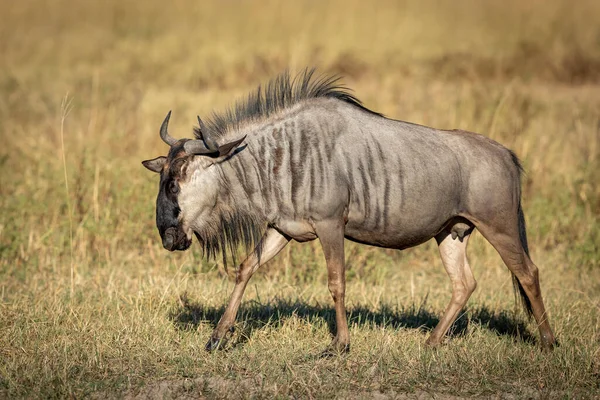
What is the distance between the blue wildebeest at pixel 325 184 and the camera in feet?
17.4

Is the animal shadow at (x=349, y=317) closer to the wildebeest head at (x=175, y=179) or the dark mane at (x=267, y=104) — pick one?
the wildebeest head at (x=175, y=179)

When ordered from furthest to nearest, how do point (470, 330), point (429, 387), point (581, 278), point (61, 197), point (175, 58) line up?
point (175, 58) < point (61, 197) < point (581, 278) < point (470, 330) < point (429, 387)

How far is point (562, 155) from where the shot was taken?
1034cm

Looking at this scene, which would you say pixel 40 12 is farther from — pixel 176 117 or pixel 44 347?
pixel 44 347

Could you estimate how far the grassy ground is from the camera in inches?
199

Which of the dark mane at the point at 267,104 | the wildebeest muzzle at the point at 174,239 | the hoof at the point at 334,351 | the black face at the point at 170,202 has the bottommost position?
the hoof at the point at 334,351

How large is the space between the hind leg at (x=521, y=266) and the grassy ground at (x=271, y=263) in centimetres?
14

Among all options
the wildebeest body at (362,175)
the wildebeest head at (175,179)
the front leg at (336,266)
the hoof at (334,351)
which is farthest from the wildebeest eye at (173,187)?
the hoof at (334,351)

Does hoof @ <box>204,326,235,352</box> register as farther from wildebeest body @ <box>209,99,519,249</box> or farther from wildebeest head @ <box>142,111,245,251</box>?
wildebeest body @ <box>209,99,519,249</box>

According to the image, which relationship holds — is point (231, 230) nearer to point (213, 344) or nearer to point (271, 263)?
point (213, 344)

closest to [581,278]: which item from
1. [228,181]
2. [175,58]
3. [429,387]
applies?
[429,387]

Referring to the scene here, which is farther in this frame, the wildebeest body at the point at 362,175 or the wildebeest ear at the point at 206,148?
the wildebeest body at the point at 362,175

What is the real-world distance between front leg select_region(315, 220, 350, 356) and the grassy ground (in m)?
0.15

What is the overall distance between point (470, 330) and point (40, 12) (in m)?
15.9
